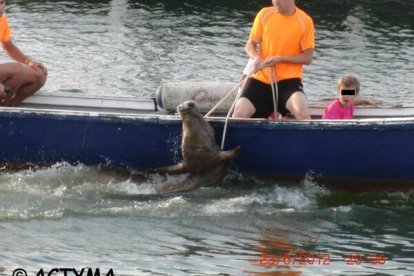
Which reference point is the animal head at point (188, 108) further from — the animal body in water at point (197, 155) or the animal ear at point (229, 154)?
the animal ear at point (229, 154)

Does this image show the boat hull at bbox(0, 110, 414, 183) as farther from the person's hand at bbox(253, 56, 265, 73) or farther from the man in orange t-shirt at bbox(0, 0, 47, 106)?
the man in orange t-shirt at bbox(0, 0, 47, 106)

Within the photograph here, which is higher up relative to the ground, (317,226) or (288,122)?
(288,122)

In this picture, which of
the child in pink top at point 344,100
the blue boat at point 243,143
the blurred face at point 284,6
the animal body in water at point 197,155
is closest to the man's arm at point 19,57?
the blue boat at point 243,143

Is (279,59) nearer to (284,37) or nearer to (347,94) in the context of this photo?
(284,37)

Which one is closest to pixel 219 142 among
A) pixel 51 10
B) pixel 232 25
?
pixel 232 25

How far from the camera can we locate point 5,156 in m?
12.9

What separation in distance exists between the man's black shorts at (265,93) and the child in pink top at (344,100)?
389mm

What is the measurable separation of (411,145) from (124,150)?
2.77 m

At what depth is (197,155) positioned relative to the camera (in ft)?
40.2

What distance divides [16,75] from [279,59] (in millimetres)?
2842

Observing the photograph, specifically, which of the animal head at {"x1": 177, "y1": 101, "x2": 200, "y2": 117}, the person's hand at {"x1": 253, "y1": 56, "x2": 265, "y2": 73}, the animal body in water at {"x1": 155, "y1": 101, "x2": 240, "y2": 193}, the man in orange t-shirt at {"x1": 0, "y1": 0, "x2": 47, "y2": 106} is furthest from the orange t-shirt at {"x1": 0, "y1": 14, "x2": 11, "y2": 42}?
the person's hand at {"x1": 253, "y1": 56, "x2": 265, "y2": 73}

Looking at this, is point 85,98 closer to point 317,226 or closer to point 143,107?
point 143,107

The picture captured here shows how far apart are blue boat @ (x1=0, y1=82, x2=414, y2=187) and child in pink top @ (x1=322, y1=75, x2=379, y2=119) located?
14.7 inches

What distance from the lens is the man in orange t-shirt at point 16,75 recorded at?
13281mm
